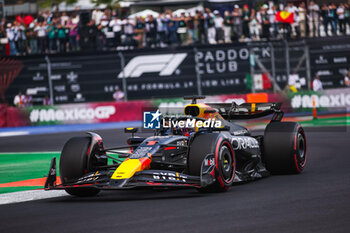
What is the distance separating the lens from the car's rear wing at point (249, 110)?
11.2 meters

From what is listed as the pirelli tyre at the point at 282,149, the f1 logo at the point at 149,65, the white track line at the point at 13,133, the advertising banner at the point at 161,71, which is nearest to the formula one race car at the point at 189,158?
the pirelli tyre at the point at 282,149

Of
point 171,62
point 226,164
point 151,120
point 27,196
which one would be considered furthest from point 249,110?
point 171,62

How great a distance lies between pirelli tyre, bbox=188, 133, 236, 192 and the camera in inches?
344

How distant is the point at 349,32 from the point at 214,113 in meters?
20.9

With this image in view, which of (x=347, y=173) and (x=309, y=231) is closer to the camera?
(x=309, y=231)

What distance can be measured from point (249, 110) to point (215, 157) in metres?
2.76

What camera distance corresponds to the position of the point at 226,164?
30.2 feet

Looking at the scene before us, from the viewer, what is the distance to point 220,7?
104 ft

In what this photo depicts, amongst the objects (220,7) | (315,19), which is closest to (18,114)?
(220,7)

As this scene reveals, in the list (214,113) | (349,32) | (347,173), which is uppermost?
(349,32)

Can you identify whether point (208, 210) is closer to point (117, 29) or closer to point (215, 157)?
point (215, 157)

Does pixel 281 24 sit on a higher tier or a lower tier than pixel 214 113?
higher

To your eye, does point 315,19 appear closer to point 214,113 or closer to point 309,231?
point 214,113

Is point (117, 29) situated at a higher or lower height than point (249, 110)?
higher
